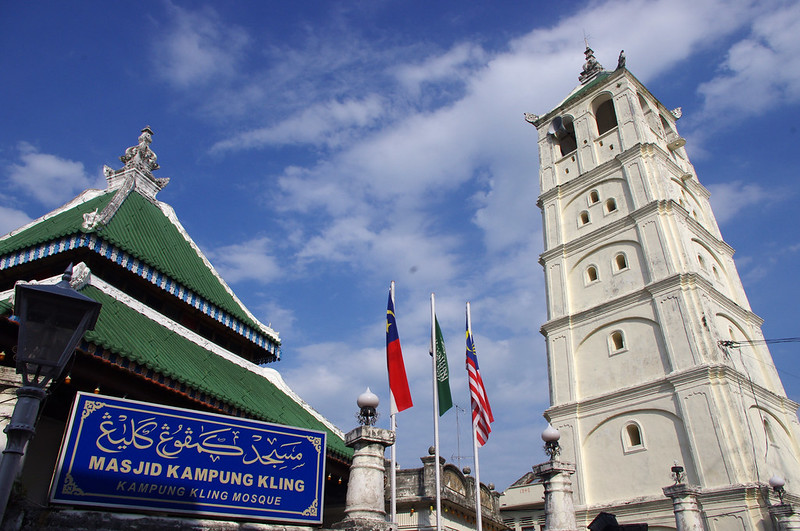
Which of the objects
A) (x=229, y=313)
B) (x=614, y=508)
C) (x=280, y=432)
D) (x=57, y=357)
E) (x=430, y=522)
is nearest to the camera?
(x=57, y=357)

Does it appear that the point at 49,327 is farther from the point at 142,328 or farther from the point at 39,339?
the point at 142,328

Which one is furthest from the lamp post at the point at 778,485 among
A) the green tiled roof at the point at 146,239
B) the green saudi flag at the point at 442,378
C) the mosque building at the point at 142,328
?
the green tiled roof at the point at 146,239

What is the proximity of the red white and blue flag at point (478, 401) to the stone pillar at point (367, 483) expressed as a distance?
682 cm

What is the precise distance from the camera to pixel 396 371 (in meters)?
14.1

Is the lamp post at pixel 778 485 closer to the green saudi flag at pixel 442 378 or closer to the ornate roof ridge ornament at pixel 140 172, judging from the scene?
the green saudi flag at pixel 442 378

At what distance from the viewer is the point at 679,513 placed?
56.5 feet

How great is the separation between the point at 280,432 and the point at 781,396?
24.5 meters

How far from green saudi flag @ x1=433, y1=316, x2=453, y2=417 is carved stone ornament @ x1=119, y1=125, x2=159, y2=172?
1085 cm

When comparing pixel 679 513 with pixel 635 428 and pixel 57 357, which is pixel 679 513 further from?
pixel 57 357

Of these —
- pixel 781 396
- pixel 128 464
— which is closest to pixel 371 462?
pixel 128 464

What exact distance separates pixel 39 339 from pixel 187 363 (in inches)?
259

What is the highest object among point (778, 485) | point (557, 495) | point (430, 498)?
point (778, 485)

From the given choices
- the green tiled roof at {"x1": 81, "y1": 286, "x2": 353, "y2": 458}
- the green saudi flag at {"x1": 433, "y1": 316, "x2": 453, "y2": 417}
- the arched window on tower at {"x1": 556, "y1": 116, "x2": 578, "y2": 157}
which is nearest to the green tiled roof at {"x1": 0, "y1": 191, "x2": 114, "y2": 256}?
the green tiled roof at {"x1": 81, "y1": 286, "x2": 353, "y2": 458}

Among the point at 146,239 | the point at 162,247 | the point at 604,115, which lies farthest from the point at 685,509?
the point at 604,115
